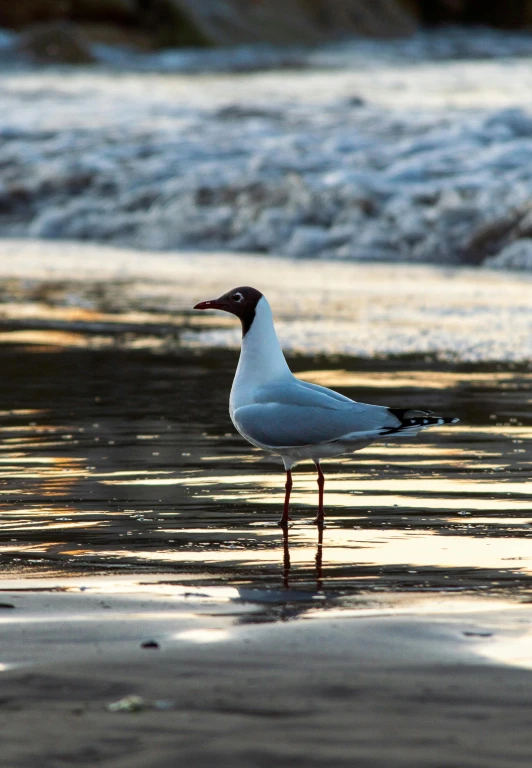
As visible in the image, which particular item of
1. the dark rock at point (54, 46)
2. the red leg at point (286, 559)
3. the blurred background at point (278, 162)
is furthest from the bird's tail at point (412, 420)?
the dark rock at point (54, 46)

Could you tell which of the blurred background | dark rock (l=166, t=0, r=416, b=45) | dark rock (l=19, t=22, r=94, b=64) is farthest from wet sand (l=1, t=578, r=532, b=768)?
dark rock (l=166, t=0, r=416, b=45)

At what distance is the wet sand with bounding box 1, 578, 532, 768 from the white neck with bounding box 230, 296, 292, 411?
1.22 m

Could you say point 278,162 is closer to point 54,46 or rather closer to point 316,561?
point 316,561

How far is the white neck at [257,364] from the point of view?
188 inches

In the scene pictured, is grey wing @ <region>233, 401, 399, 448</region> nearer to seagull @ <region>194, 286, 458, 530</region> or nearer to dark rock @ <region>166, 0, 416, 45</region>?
seagull @ <region>194, 286, 458, 530</region>

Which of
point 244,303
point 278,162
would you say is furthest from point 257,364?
point 278,162

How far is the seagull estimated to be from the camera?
4.48 meters

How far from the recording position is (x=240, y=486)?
205 inches

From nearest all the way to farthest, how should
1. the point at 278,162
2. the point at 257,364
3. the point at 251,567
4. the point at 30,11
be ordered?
the point at 251,567
the point at 257,364
the point at 278,162
the point at 30,11

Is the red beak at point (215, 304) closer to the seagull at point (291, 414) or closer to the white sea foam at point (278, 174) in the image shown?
the seagull at point (291, 414)

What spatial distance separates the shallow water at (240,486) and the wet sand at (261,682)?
0.34m

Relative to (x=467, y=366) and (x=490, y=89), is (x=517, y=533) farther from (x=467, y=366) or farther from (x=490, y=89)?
(x=490, y=89)

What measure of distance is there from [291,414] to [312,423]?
0.08 m

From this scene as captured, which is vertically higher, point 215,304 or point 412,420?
point 215,304
